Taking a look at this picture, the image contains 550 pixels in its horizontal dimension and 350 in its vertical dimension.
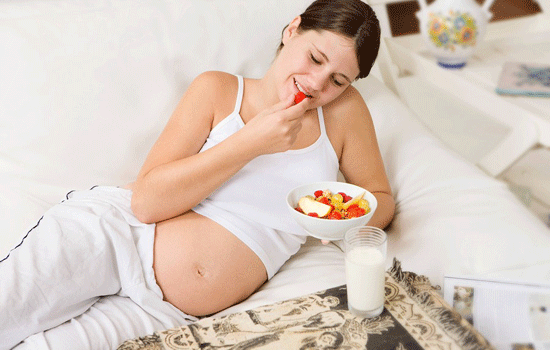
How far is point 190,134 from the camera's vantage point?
1.17 m

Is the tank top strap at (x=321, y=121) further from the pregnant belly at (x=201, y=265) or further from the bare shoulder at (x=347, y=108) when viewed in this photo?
the pregnant belly at (x=201, y=265)

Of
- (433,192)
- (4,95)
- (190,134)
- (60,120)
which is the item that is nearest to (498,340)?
(433,192)

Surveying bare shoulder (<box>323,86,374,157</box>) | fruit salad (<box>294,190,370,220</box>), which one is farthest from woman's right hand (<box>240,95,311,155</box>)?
bare shoulder (<box>323,86,374,157</box>)

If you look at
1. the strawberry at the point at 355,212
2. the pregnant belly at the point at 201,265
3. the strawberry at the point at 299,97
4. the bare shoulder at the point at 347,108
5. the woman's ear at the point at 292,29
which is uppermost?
the woman's ear at the point at 292,29

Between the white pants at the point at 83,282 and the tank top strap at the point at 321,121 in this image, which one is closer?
the white pants at the point at 83,282

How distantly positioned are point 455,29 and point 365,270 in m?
1.26

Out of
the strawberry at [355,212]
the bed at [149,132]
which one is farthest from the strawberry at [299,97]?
the bed at [149,132]

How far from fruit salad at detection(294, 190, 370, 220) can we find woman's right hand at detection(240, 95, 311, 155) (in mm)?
113

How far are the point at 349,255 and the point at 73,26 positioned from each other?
0.84 m

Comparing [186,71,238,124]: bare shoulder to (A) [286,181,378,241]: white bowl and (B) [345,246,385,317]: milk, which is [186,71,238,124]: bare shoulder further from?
(B) [345,246,385,317]: milk

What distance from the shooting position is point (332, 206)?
100cm

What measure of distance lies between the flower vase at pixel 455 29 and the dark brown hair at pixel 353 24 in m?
0.79

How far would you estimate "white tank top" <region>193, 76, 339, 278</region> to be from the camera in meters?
1.19

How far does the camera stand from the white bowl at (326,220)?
Answer: 0.94 meters
